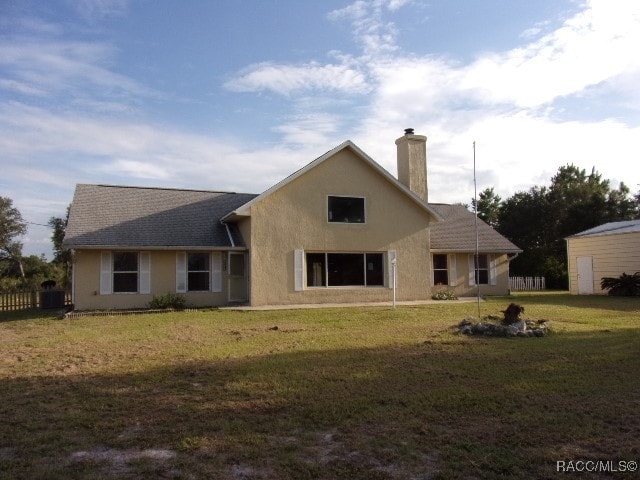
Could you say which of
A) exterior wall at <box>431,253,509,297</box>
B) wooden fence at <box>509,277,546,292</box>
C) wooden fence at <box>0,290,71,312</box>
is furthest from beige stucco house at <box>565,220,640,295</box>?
wooden fence at <box>0,290,71,312</box>

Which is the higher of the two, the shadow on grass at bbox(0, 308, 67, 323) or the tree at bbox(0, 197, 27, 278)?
the tree at bbox(0, 197, 27, 278)

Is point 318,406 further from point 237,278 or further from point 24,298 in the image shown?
point 24,298

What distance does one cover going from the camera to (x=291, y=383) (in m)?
7.13

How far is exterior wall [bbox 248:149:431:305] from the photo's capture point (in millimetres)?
19422

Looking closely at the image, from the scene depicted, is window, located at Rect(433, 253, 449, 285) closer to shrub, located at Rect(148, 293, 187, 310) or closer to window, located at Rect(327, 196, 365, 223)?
window, located at Rect(327, 196, 365, 223)

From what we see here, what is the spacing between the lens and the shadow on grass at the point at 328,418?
443 cm

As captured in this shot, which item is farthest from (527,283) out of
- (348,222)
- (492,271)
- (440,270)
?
(348,222)

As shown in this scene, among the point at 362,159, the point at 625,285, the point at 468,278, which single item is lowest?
the point at 625,285

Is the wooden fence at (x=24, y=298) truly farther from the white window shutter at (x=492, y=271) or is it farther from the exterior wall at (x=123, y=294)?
the white window shutter at (x=492, y=271)

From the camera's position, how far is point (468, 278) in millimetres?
24688

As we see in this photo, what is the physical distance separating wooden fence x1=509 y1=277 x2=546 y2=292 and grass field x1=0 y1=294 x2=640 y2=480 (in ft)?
71.9

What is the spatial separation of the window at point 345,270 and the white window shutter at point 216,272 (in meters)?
3.29

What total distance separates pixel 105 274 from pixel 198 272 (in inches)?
126

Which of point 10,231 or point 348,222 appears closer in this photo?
point 348,222
